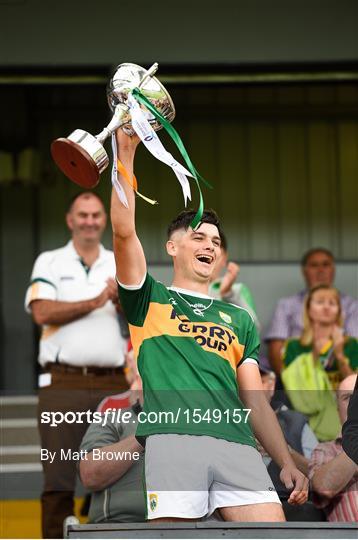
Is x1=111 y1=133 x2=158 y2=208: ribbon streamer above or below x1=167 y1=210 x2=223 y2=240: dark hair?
above

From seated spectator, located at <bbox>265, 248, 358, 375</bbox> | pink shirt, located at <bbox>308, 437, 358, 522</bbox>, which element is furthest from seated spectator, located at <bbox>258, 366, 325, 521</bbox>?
seated spectator, located at <bbox>265, 248, 358, 375</bbox>

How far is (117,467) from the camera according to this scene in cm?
403

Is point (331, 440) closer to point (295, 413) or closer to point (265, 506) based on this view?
point (295, 413)

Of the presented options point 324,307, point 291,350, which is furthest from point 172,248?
point 291,350

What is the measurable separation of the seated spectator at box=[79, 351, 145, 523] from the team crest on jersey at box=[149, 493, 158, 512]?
0.11m

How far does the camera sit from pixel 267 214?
782 cm

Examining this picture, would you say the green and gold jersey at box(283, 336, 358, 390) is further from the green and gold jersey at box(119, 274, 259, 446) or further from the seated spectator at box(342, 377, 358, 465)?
the green and gold jersey at box(119, 274, 259, 446)

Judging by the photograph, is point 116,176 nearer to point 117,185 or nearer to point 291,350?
point 117,185

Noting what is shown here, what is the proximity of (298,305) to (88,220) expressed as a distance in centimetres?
165

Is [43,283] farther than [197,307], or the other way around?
[43,283]

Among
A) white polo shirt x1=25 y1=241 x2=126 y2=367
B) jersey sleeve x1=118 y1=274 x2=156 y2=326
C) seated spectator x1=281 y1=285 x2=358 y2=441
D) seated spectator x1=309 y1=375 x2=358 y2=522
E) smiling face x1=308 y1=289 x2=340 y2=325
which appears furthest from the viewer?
smiling face x1=308 y1=289 x2=340 y2=325

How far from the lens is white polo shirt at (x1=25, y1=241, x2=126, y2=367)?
5461 mm

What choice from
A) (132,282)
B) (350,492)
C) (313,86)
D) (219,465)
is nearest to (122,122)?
(132,282)

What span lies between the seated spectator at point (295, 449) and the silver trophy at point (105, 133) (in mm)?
1005
